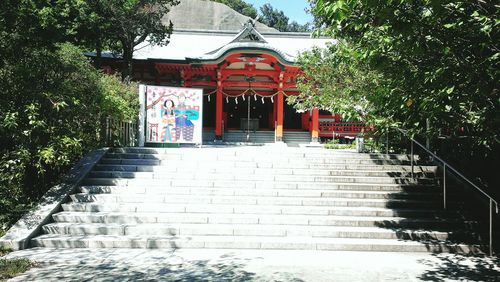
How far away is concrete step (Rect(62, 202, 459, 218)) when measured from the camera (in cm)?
712

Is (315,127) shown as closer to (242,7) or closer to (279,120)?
(279,120)

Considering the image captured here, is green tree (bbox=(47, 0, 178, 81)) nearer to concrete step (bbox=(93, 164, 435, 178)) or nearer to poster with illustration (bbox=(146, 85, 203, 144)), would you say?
poster with illustration (bbox=(146, 85, 203, 144))

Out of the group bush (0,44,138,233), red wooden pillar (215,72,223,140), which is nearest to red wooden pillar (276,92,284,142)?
red wooden pillar (215,72,223,140)

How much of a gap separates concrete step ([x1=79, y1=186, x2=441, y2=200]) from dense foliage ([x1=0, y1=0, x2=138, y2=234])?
112 cm

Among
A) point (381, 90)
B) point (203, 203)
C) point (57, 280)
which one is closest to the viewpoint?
point (57, 280)

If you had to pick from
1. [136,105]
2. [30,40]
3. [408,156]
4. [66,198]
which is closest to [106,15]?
[136,105]

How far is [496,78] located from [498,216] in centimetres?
439

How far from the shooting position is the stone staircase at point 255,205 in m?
6.28

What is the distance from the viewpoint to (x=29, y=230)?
6094 mm

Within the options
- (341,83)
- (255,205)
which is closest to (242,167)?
(255,205)

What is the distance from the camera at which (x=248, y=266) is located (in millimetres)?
5223

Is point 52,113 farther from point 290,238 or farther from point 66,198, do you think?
point 290,238

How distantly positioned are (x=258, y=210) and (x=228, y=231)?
94 centimetres

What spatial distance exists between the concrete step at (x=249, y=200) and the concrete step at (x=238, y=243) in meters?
1.26
